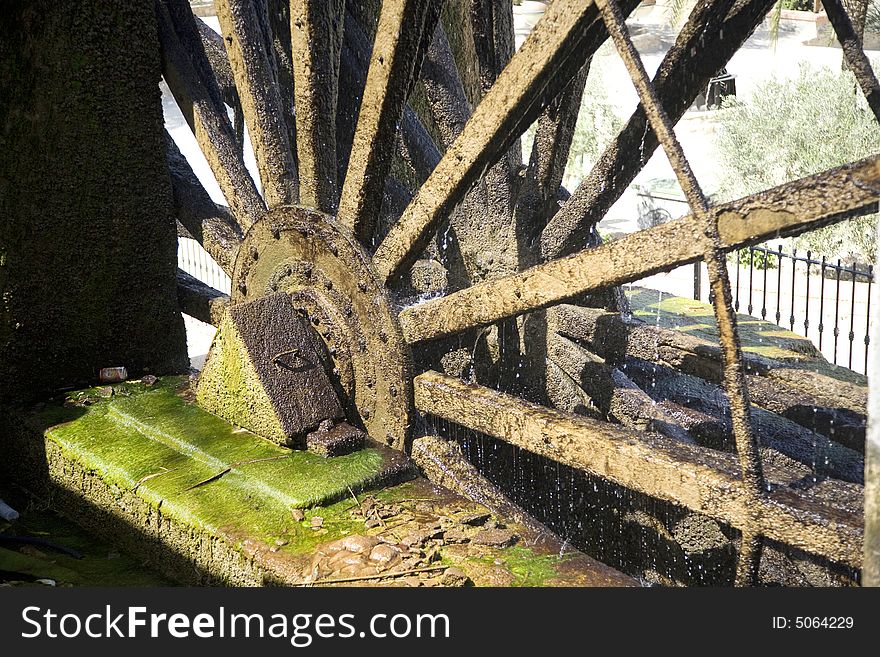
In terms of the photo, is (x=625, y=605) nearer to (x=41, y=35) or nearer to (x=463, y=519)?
(x=463, y=519)

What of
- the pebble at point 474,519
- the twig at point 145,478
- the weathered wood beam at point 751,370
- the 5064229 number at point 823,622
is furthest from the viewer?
the weathered wood beam at point 751,370

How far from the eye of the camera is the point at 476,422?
3.79 metres

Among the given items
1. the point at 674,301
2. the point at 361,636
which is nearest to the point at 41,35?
the point at 361,636

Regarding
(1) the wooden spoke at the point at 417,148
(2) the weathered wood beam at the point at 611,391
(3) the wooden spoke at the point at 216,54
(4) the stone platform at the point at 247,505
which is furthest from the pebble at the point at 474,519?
(3) the wooden spoke at the point at 216,54

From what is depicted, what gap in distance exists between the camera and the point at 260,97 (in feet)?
15.0

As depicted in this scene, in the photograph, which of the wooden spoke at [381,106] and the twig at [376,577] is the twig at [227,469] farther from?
the wooden spoke at [381,106]

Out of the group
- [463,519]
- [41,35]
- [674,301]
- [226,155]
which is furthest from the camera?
[674,301]

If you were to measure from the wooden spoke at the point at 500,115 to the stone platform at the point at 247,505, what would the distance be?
881 millimetres

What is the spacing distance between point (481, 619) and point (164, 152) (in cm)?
325

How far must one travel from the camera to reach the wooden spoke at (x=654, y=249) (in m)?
2.62

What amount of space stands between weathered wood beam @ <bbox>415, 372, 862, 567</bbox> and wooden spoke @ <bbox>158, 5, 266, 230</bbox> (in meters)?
1.59

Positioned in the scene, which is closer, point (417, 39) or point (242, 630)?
point (242, 630)

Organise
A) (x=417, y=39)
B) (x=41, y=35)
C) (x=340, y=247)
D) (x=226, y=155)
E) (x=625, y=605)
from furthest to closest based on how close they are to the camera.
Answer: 1. (x=226, y=155)
2. (x=41, y=35)
3. (x=340, y=247)
4. (x=417, y=39)
5. (x=625, y=605)

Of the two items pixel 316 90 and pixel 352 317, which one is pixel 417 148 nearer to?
pixel 316 90
